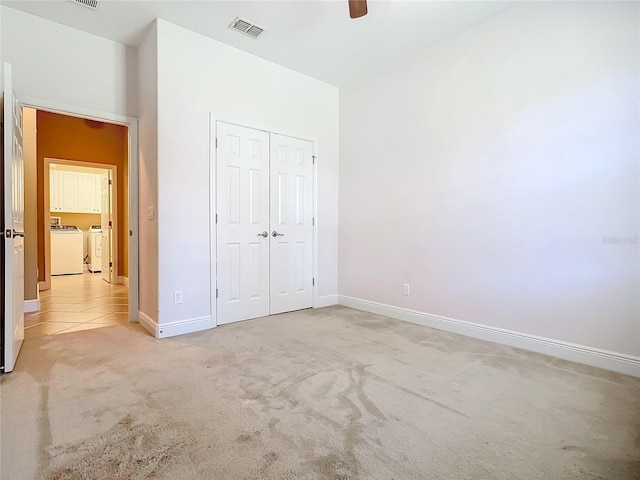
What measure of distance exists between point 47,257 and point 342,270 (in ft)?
15.1

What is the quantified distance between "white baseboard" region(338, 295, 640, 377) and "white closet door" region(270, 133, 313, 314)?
41.7 inches

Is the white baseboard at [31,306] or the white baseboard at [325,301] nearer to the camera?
the white baseboard at [31,306]

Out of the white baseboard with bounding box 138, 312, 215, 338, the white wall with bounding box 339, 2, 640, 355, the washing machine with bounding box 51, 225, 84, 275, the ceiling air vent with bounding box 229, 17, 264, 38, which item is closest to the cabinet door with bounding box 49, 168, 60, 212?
the washing machine with bounding box 51, 225, 84, 275

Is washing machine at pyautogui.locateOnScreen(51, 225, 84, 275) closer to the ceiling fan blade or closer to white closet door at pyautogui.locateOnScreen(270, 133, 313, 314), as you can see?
white closet door at pyautogui.locateOnScreen(270, 133, 313, 314)

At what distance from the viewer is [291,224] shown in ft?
13.3

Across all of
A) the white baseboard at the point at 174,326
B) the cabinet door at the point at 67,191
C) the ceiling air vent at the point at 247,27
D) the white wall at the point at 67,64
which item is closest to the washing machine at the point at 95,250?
the cabinet door at the point at 67,191

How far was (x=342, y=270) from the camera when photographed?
14.6 feet

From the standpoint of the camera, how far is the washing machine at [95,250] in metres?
7.97

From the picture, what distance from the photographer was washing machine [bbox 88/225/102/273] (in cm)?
797

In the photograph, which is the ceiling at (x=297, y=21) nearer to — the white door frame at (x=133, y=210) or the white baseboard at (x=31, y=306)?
the white door frame at (x=133, y=210)

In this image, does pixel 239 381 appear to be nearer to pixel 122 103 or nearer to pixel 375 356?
pixel 375 356

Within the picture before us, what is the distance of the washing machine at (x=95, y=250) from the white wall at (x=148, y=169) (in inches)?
224

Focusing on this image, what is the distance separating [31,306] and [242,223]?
2.88 meters

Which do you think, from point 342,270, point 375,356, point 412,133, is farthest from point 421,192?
point 375,356
